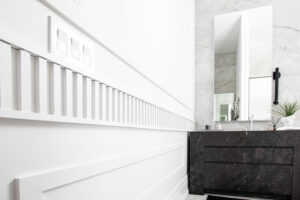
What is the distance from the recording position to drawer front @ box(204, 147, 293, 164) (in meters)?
1.49

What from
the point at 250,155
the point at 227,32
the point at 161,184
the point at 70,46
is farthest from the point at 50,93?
the point at 227,32

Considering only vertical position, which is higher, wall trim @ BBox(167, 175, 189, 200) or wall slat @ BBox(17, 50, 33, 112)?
wall slat @ BBox(17, 50, 33, 112)

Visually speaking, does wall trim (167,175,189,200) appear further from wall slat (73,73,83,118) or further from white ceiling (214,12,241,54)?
white ceiling (214,12,241,54)

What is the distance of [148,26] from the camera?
85 cm

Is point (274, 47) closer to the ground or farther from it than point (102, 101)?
farther from it

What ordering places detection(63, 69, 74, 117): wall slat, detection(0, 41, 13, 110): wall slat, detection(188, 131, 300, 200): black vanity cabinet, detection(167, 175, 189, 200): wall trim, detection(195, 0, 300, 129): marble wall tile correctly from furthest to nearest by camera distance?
1. detection(195, 0, 300, 129): marble wall tile
2. detection(188, 131, 300, 200): black vanity cabinet
3. detection(167, 175, 189, 200): wall trim
4. detection(63, 69, 74, 117): wall slat
5. detection(0, 41, 13, 110): wall slat

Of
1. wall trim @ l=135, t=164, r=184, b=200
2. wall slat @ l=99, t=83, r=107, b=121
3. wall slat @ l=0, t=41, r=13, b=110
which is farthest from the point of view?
wall trim @ l=135, t=164, r=184, b=200

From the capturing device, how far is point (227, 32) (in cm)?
208

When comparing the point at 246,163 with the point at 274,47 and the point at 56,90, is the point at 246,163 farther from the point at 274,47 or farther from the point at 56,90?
the point at 56,90

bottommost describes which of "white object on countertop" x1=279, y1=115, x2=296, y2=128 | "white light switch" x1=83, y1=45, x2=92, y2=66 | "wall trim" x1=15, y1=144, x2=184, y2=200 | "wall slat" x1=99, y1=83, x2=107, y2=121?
"white object on countertop" x1=279, y1=115, x2=296, y2=128

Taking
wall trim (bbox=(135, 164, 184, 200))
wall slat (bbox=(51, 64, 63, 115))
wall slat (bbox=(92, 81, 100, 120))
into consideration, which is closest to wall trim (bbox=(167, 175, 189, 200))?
wall trim (bbox=(135, 164, 184, 200))

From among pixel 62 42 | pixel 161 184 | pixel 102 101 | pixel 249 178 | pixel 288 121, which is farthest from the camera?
pixel 288 121

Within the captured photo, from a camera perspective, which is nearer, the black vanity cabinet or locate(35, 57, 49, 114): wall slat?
locate(35, 57, 49, 114): wall slat

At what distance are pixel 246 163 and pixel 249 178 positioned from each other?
127 millimetres
